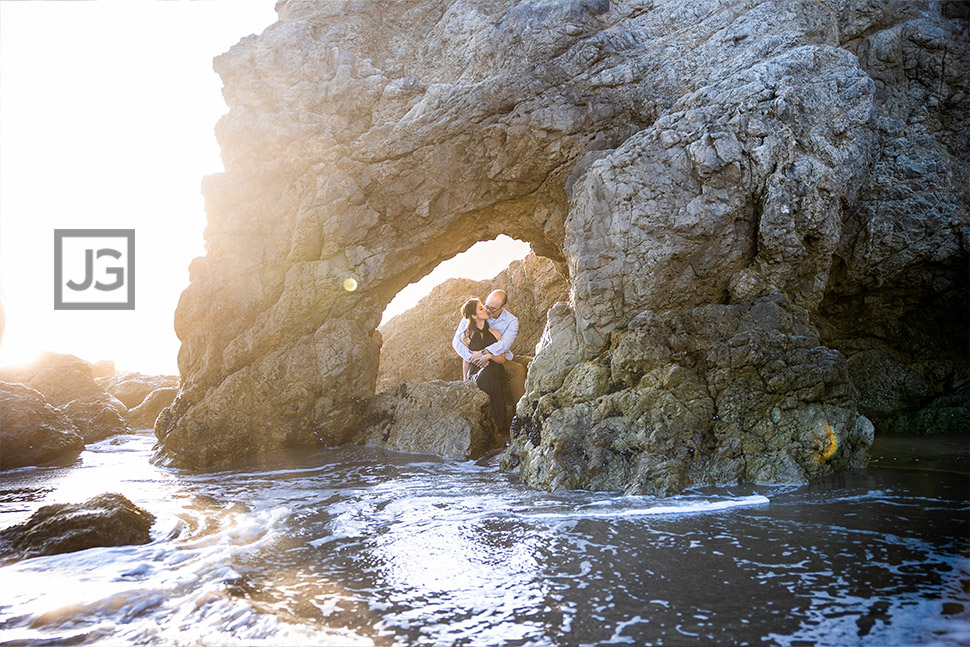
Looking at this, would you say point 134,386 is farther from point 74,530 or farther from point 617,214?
point 617,214

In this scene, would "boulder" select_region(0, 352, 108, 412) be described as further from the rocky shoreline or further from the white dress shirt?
the white dress shirt

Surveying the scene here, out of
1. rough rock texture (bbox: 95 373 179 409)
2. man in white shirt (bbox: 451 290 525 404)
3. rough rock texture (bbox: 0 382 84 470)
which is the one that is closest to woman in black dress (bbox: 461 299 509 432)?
man in white shirt (bbox: 451 290 525 404)

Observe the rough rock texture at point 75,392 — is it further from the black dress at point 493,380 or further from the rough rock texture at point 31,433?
the black dress at point 493,380

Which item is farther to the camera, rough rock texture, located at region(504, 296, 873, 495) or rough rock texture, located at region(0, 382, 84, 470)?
rough rock texture, located at region(0, 382, 84, 470)

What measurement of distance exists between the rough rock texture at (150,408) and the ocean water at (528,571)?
40.6 ft

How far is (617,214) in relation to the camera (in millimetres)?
10242

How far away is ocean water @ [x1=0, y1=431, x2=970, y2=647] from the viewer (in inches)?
164

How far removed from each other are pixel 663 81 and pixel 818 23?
3190 mm

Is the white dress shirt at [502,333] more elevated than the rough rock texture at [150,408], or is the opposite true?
the white dress shirt at [502,333]

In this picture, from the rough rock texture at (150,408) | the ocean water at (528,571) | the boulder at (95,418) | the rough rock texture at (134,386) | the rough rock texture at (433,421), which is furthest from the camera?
the rough rock texture at (134,386)

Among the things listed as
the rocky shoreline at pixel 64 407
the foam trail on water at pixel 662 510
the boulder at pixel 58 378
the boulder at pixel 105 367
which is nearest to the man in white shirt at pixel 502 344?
the foam trail on water at pixel 662 510

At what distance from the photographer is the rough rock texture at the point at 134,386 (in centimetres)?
2320

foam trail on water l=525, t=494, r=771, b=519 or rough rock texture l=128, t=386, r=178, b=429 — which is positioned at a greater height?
rough rock texture l=128, t=386, r=178, b=429

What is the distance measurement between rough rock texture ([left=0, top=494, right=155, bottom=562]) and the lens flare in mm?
8840
